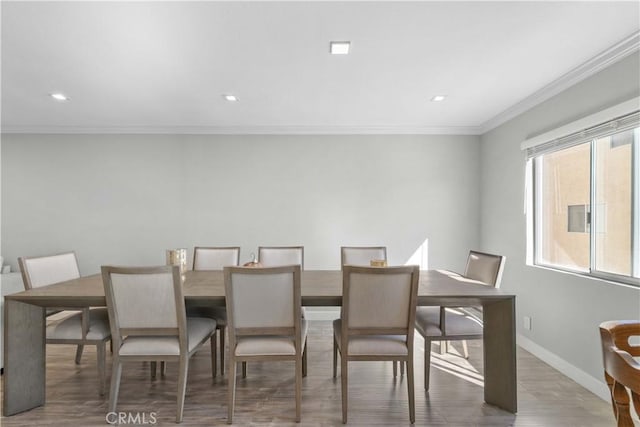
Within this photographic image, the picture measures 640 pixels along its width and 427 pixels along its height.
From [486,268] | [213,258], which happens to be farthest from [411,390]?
[213,258]

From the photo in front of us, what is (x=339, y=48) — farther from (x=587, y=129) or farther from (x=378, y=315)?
(x=587, y=129)

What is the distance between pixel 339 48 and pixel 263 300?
1.69m

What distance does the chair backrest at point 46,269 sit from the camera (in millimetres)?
2393

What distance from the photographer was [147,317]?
196 cm

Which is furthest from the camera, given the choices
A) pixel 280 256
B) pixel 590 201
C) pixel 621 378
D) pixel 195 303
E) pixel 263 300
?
pixel 280 256

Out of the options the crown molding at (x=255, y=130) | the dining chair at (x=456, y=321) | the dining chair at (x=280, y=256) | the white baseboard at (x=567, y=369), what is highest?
the crown molding at (x=255, y=130)

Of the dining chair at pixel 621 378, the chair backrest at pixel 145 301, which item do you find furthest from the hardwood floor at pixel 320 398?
the dining chair at pixel 621 378

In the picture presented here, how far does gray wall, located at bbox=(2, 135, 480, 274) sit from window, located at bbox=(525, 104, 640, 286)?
1045mm

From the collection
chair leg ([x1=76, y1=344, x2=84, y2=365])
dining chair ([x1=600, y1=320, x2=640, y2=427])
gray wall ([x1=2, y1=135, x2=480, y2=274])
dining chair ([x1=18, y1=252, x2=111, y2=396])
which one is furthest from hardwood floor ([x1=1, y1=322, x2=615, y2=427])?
gray wall ([x1=2, y1=135, x2=480, y2=274])

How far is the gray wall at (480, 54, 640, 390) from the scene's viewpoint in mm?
2189

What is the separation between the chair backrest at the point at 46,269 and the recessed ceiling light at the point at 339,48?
266 cm

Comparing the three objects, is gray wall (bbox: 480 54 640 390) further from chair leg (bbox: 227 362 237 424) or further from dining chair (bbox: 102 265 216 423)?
dining chair (bbox: 102 265 216 423)

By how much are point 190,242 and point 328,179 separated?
194cm

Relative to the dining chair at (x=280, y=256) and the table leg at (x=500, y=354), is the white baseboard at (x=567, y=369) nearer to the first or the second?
the table leg at (x=500, y=354)
